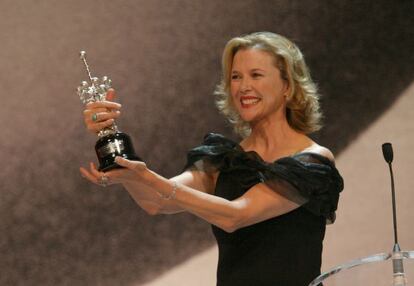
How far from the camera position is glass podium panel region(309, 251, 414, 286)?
1183 millimetres

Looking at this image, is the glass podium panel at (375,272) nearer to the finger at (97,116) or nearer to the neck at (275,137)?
the finger at (97,116)

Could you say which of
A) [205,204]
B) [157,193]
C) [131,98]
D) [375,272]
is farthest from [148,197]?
[375,272]

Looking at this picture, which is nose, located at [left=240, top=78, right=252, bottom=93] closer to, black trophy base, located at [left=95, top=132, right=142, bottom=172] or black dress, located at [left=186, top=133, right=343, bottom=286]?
black dress, located at [left=186, top=133, right=343, bottom=286]

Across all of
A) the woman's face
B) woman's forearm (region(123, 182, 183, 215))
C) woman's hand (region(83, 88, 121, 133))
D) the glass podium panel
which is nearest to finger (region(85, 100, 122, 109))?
woman's hand (region(83, 88, 121, 133))

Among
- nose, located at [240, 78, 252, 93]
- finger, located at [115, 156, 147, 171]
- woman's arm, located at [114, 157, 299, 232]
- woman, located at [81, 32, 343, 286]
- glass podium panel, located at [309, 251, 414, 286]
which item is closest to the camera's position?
glass podium panel, located at [309, 251, 414, 286]

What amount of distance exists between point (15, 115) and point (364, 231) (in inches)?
41.0

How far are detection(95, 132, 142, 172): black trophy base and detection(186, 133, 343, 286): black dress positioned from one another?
1.16 feet

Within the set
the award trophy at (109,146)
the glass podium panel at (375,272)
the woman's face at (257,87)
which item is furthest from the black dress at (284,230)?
the glass podium panel at (375,272)

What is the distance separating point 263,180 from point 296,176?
74 mm

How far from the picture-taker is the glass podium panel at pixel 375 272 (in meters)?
1.18

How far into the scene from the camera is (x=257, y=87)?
211 centimetres

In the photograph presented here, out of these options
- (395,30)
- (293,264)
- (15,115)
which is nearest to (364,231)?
(395,30)

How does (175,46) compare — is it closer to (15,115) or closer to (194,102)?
(194,102)

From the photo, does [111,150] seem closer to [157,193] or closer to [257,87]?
[157,193]
